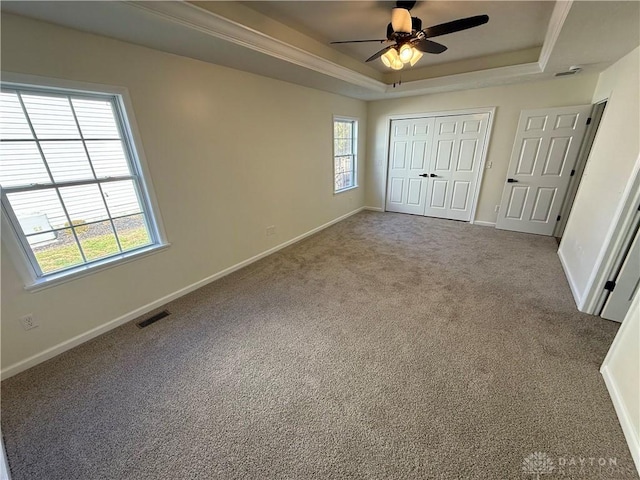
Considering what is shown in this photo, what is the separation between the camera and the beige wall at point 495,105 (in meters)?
3.72

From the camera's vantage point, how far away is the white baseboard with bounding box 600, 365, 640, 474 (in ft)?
4.10

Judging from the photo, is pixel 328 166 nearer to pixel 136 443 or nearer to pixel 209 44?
pixel 209 44

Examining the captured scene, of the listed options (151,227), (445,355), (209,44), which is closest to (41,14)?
(209,44)


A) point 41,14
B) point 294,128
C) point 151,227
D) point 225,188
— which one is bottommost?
point 151,227

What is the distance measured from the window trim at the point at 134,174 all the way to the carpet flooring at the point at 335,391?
638 millimetres

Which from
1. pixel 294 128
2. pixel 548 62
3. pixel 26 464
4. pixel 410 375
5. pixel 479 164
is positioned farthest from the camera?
pixel 479 164

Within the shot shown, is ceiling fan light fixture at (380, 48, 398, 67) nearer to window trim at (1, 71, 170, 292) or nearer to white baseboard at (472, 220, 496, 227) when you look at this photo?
window trim at (1, 71, 170, 292)

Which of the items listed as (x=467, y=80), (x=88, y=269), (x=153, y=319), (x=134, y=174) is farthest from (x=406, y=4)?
(x=153, y=319)

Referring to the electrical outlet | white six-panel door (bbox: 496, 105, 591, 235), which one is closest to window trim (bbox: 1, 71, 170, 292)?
the electrical outlet

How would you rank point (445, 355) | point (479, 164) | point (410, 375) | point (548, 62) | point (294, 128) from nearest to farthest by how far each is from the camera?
point (410, 375)
point (445, 355)
point (548, 62)
point (294, 128)
point (479, 164)

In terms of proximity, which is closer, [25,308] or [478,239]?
[25,308]

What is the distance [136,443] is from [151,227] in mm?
1821

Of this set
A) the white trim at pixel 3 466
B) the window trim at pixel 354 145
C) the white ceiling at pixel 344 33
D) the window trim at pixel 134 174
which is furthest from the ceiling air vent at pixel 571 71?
the white trim at pixel 3 466

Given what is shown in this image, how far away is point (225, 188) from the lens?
303 cm
